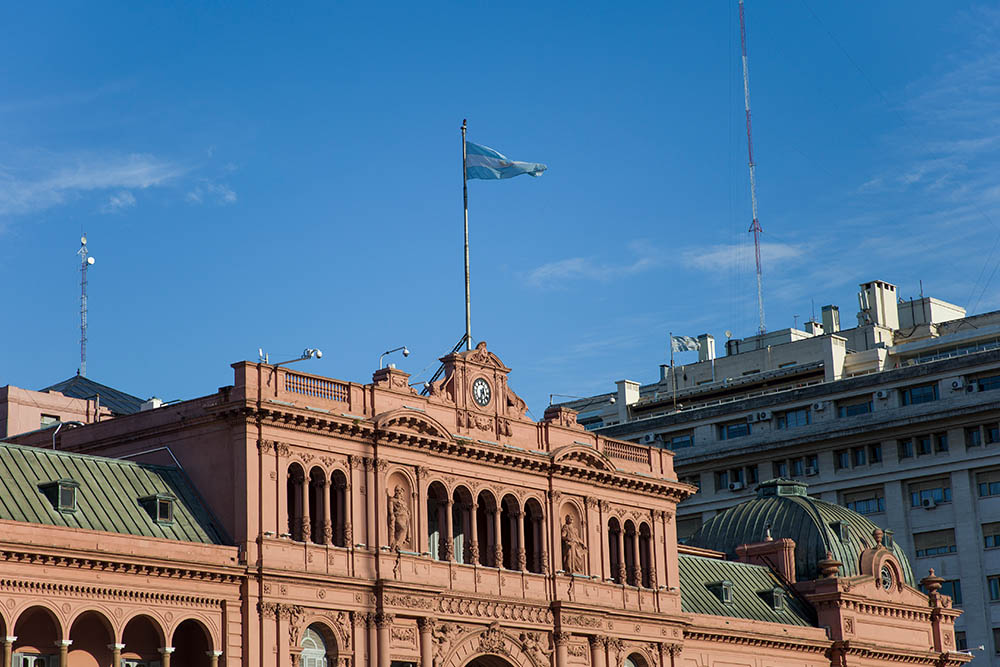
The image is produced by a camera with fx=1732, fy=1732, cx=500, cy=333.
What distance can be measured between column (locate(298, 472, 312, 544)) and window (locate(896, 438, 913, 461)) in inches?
2888

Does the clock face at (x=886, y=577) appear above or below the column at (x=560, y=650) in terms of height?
above

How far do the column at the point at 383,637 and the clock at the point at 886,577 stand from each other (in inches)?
1660

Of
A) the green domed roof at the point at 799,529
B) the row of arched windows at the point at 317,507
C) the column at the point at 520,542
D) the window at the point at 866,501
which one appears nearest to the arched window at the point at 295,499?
the row of arched windows at the point at 317,507

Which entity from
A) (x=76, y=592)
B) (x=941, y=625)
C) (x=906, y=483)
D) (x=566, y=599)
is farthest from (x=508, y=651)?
(x=906, y=483)

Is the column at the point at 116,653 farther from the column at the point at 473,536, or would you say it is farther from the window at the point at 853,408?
the window at the point at 853,408

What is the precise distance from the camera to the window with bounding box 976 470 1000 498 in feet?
412

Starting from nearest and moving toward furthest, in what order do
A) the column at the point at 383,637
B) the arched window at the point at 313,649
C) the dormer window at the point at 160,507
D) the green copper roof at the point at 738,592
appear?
the dormer window at the point at 160,507, the arched window at the point at 313,649, the column at the point at 383,637, the green copper roof at the point at 738,592

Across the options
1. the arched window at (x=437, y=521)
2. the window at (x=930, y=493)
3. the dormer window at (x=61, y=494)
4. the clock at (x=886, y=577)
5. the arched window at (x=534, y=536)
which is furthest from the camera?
the window at (x=930, y=493)

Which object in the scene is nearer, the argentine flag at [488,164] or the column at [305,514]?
the column at [305,514]

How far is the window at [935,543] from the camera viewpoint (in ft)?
417

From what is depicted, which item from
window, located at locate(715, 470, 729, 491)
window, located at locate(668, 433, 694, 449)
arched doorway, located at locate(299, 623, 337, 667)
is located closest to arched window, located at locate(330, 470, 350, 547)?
arched doorway, located at locate(299, 623, 337, 667)

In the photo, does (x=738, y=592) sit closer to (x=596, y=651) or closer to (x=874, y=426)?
(x=596, y=651)

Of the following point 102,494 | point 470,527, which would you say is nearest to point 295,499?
point 102,494

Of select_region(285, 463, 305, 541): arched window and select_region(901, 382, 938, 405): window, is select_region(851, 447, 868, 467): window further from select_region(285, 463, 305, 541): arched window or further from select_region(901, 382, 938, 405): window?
select_region(285, 463, 305, 541): arched window
